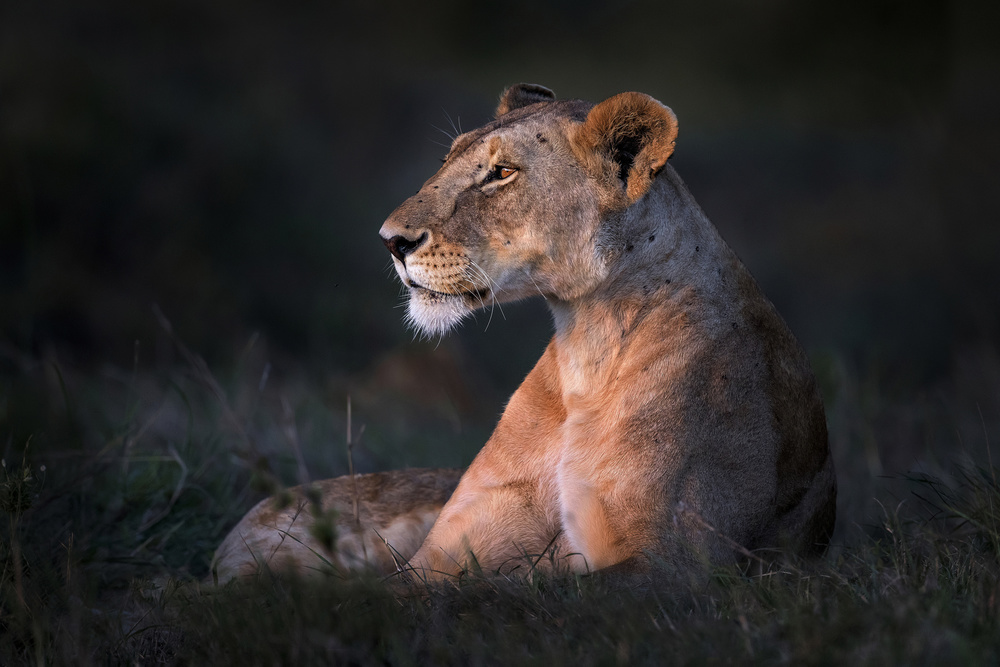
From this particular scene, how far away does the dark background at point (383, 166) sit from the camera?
A: 1055cm

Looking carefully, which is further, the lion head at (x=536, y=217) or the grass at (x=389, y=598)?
the lion head at (x=536, y=217)

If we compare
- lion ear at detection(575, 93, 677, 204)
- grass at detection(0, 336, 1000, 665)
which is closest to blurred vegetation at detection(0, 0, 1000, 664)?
grass at detection(0, 336, 1000, 665)

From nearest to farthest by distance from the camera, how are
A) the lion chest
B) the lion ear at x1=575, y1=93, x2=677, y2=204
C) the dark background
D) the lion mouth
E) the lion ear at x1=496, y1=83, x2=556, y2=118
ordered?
the lion chest → the lion ear at x1=575, y1=93, x2=677, y2=204 → the lion mouth → the lion ear at x1=496, y1=83, x2=556, y2=118 → the dark background

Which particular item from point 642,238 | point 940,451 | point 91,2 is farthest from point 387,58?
point 642,238

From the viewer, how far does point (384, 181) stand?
1583cm

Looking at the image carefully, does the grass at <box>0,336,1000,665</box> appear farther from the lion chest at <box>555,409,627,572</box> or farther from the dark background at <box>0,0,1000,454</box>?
the dark background at <box>0,0,1000,454</box>

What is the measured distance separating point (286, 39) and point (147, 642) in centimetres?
1652

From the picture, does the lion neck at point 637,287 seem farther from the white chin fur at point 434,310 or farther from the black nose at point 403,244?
the black nose at point 403,244

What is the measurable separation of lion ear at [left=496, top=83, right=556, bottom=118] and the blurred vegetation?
82cm

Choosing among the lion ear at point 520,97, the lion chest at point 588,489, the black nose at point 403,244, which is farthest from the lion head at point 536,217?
the lion ear at point 520,97

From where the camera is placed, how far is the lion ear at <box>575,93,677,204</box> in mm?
2773

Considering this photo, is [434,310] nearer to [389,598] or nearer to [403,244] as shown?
[403,244]

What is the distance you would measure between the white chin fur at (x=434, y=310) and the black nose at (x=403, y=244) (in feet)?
0.44

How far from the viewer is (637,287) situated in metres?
2.87
